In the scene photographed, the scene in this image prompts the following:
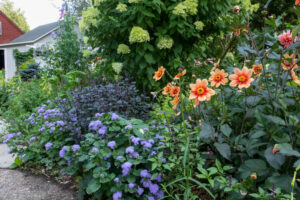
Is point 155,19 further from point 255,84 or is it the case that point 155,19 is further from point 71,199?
point 71,199

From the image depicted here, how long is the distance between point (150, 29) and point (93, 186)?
2.25 metres

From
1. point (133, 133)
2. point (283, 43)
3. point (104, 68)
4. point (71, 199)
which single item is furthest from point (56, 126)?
point (283, 43)

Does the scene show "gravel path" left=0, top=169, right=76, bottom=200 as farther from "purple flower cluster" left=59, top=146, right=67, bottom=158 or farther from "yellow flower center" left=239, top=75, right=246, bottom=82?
"yellow flower center" left=239, top=75, right=246, bottom=82

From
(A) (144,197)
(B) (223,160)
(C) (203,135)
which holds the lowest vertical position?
(A) (144,197)

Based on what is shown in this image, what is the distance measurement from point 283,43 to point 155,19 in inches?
73.9

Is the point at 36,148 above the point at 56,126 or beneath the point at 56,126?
beneath

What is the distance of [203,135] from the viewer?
52.1 inches

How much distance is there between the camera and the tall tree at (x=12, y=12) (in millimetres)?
31644

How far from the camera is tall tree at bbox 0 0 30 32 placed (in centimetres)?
3164

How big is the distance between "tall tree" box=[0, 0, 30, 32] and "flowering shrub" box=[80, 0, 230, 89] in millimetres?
34839

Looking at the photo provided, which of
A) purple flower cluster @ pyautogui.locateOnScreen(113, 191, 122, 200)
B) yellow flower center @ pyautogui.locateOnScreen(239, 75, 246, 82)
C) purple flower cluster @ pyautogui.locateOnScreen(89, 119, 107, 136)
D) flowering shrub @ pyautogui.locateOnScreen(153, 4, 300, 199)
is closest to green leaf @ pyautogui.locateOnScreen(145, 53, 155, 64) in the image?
flowering shrub @ pyautogui.locateOnScreen(153, 4, 300, 199)

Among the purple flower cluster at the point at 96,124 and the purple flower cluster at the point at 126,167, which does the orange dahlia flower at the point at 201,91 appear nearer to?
the purple flower cluster at the point at 126,167

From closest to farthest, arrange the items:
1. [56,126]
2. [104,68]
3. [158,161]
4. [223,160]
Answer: [158,161] → [223,160] → [56,126] → [104,68]

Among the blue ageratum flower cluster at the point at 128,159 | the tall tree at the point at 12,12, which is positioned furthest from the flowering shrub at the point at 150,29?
the tall tree at the point at 12,12
